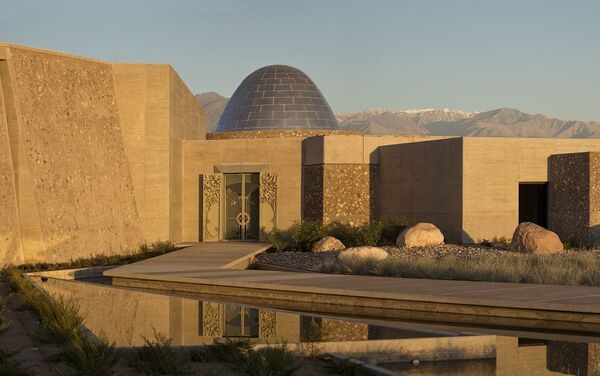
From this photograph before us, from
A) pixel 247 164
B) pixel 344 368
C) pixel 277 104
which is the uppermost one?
pixel 277 104

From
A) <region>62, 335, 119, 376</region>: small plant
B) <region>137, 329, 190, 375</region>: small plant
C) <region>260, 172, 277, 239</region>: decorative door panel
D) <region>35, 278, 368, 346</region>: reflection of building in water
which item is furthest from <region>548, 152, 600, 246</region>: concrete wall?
<region>62, 335, 119, 376</region>: small plant

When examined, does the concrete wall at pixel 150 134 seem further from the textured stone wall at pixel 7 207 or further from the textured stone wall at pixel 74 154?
the textured stone wall at pixel 7 207

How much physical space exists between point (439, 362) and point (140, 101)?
19.2 meters

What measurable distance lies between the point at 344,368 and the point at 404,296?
487 cm

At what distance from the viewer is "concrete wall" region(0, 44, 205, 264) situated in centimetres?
2108

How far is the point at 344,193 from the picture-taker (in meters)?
28.3

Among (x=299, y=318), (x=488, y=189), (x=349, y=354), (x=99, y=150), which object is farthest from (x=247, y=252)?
(x=349, y=354)

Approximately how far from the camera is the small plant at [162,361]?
747 centimetres

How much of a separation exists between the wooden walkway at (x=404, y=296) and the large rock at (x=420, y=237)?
7.13 m

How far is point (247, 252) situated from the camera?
74.4 ft

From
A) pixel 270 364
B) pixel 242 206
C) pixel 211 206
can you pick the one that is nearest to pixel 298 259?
pixel 242 206

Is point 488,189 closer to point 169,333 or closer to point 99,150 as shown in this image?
point 99,150

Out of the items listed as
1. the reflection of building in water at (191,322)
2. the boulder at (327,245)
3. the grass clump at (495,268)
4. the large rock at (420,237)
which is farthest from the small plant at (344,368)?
the boulder at (327,245)

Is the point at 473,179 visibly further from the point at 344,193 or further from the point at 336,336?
the point at 336,336
